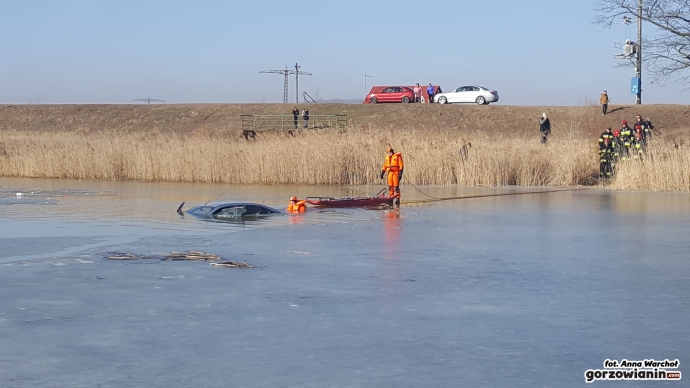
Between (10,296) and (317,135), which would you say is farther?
(317,135)

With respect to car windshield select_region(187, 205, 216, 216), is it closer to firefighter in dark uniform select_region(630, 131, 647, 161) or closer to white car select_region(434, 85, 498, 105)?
firefighter in dark uniform select_region(630, 131, 647, 161)

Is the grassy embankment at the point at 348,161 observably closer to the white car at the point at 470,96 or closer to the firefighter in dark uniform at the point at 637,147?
the firefighter in dark uniform at the point at 637,147

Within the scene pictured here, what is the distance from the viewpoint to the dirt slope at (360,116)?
4678 centimetres

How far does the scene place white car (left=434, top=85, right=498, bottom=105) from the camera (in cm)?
5326

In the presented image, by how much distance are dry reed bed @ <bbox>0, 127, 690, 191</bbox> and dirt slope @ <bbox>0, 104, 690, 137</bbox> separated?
15030 millimetres

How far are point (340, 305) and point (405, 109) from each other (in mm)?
43272

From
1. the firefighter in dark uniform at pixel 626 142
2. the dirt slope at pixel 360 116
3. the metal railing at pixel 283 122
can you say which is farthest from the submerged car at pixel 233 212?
the metal railing at pixel 283 122

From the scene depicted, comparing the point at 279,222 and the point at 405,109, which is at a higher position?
the point at 405,109

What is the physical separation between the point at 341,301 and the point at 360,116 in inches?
1687

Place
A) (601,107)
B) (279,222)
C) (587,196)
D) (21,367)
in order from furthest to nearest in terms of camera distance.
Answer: (601,107)
(587,196)
(279,222)
(21,367)

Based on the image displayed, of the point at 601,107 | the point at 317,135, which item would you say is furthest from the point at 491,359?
the point at 601,107

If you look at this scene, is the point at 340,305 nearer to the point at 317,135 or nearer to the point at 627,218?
the point at 627,218

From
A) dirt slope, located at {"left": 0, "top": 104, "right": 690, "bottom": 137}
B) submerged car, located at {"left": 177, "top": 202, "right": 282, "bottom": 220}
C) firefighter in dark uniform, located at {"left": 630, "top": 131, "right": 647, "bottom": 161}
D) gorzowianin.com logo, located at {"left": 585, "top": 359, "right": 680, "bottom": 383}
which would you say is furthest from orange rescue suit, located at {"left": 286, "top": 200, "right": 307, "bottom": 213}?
dirt slope, located at {"left": 0, "top": 104, "right": 690, "bottom": 137}

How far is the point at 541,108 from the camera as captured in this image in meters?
50.6
